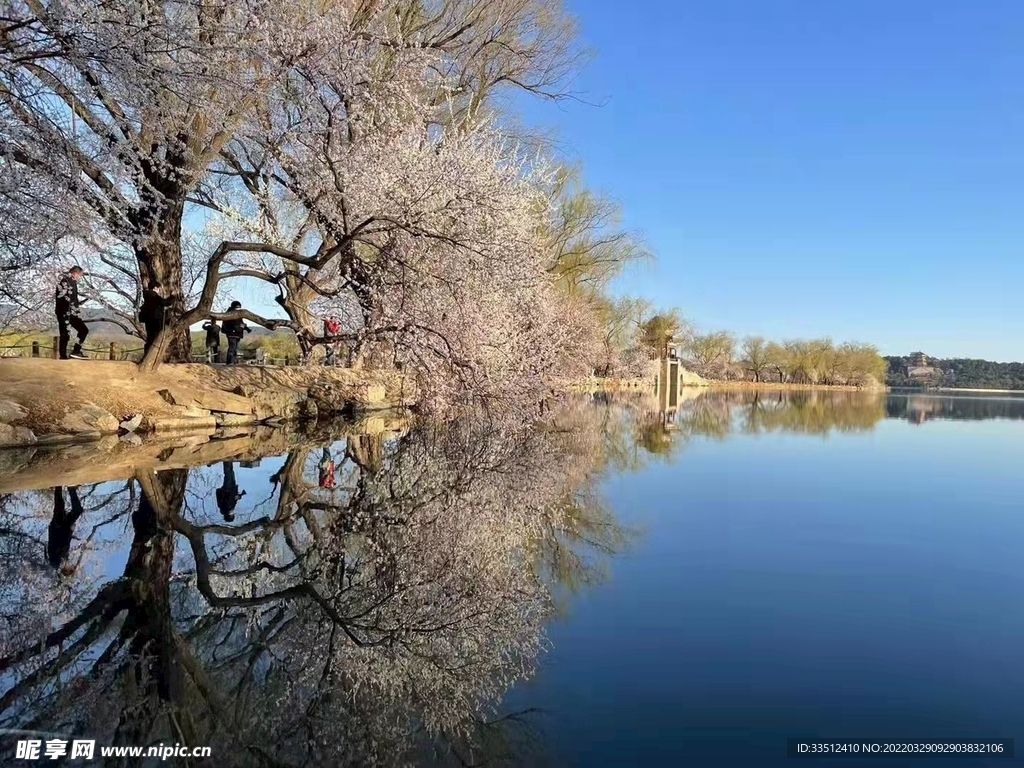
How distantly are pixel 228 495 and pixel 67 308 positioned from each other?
7.59 metres

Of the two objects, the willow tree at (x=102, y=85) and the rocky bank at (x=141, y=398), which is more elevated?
the willow tree at (x=102, y=85)

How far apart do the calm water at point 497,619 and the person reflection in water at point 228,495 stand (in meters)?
0.05

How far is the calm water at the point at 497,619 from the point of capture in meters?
2.36

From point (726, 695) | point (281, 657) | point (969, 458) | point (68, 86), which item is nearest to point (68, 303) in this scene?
point (68, 86)

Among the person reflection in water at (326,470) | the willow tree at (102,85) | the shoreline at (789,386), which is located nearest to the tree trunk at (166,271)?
the willow tree at (102,85)

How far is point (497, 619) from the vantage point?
336cm

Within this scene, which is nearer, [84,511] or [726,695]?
[726,695]

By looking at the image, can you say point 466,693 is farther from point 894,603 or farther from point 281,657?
point 894,603

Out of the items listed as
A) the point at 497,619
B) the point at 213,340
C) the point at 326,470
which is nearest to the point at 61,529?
the point at 326,470

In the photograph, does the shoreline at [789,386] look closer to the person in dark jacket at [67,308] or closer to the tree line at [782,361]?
the tree line at [782,361]

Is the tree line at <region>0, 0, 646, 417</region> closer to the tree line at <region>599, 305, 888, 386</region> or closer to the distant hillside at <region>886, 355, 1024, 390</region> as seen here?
the tree line at <region>599, 305, 888, 386</region>

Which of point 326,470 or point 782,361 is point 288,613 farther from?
point 782,361

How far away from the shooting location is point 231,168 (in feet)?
48.0

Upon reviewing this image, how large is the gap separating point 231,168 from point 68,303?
460 cm
